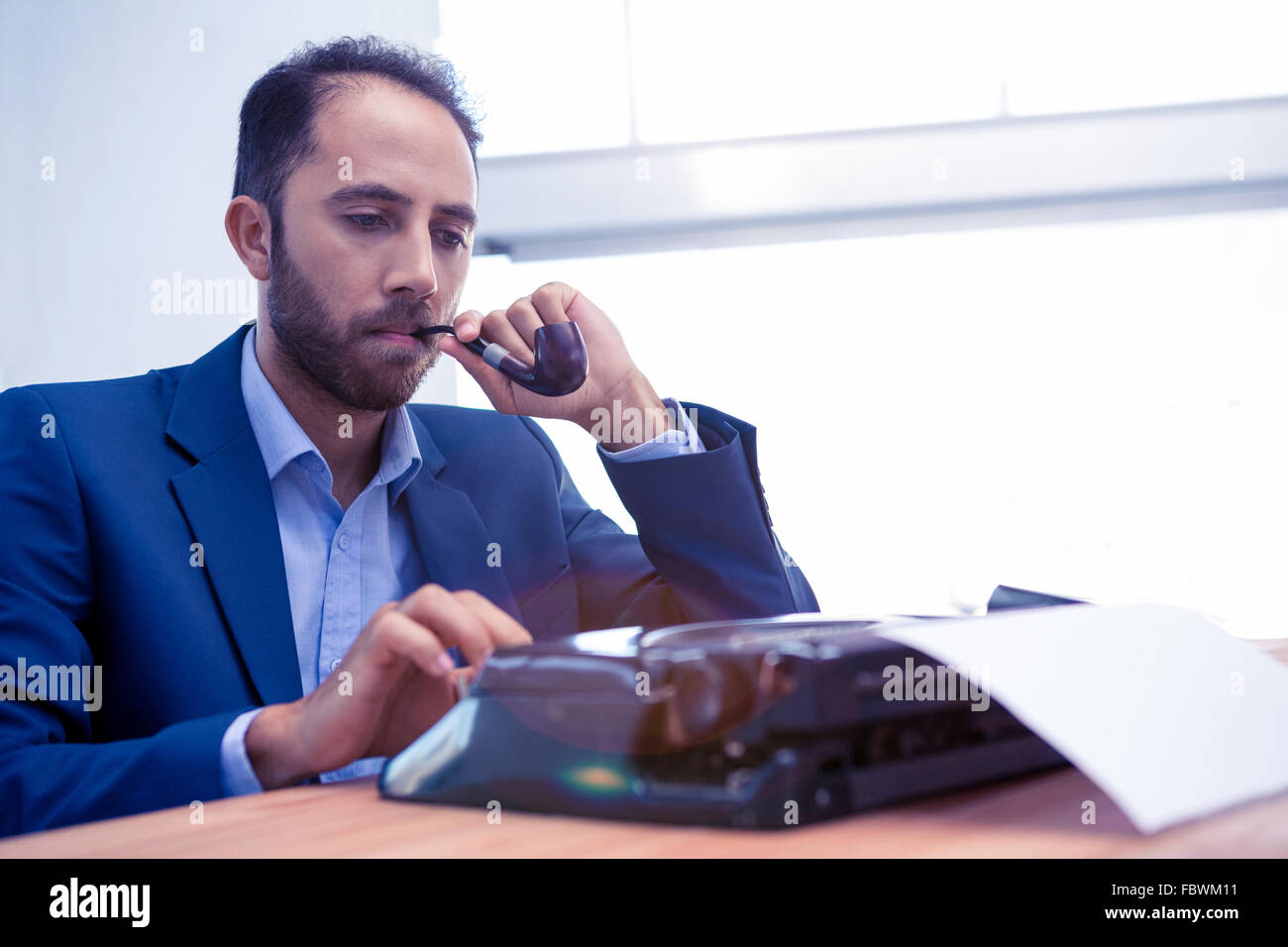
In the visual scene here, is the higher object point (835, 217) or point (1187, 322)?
point (835, 217)

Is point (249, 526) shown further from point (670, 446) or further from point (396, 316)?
point (670, 446)

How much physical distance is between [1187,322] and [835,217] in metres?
1.03

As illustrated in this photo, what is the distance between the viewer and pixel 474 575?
132 cm

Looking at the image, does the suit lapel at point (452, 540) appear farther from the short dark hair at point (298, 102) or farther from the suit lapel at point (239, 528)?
the short dark hair at point (298, 102)

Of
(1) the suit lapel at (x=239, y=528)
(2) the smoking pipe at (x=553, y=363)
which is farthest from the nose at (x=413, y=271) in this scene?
(1) the suit lapel at (x=239, y=528)

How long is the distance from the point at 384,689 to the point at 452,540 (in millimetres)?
680

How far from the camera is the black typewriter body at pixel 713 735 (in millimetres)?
447

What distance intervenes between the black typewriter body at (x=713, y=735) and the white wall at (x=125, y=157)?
255cm

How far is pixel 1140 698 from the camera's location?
1.61 feet

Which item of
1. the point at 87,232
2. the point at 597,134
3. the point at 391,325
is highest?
the point at 597,134

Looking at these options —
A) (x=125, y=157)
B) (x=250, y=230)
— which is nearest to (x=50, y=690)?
(x=250, y=230)

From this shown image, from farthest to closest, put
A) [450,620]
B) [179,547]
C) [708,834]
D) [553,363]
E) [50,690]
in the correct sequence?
[553,363] < [179,547] < [50,690] < [450,620] < [708,834]
